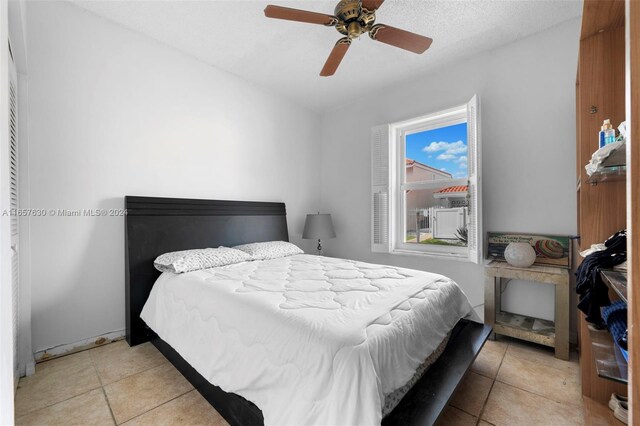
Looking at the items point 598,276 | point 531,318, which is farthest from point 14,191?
point 531,318

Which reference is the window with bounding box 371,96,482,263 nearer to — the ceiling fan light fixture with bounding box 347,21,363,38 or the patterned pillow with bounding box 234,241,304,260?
the patterned pillow with bounding box 234,241,304,260

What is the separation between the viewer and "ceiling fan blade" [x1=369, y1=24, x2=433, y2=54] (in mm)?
1808

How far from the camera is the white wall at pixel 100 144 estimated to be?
2.02 metres

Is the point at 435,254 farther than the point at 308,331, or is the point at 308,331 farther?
the point at 435,254

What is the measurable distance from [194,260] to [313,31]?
7.03 ft

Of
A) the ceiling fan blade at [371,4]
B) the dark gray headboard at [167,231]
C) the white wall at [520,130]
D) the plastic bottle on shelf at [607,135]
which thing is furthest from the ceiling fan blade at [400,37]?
the dark gray headboard at [167,231]

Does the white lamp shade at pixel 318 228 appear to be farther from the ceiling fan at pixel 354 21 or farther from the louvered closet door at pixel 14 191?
the louvered closet door at pixel 14 191

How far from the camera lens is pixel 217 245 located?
2820 millimetres

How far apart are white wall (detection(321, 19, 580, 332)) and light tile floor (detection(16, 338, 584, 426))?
792 mm

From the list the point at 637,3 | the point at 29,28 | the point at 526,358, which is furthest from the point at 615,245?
the point at 29,28

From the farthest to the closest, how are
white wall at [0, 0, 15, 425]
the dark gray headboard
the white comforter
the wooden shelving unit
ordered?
the dark gray headboard < the wooden shelving unit < the white comforter < white wall at [0, 0, 15, 425]

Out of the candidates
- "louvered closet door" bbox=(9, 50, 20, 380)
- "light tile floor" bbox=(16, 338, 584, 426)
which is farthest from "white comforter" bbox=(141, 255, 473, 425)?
"louvered closet door" bbox=(9, 50, 20, 380)

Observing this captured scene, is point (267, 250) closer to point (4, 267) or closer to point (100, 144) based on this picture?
point (100, 144)

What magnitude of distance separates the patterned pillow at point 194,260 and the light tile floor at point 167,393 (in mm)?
672
